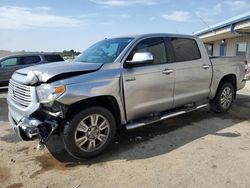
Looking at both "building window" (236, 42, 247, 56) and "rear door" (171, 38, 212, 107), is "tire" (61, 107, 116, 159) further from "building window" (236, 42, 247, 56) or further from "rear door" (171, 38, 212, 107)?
"building window" (236, 42, 247, 56)

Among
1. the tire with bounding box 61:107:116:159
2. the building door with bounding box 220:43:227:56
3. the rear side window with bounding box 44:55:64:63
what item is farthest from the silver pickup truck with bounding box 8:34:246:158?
the building door with bounding box 220:43:227:56

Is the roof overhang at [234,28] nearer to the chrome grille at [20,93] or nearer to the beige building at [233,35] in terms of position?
the beige building at [233,35]

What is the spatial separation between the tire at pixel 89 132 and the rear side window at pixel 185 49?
2.06 meters

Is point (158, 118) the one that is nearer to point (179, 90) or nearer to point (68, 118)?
point (179, 90)

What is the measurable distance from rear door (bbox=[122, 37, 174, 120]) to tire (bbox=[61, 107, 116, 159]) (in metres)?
0.46

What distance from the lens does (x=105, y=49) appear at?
16.6ft

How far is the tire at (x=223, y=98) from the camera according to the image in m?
6.53

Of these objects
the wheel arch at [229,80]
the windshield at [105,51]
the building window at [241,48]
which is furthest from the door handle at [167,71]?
the building window at [241,48]

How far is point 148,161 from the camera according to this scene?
4.07 metres

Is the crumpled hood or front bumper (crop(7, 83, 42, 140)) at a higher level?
the crumpled hood

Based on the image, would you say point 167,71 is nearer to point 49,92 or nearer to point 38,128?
point 49,92

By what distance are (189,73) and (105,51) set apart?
1.82 meters

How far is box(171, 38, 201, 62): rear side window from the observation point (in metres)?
5.42

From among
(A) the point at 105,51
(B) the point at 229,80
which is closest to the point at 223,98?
(B) the point at 229,80
